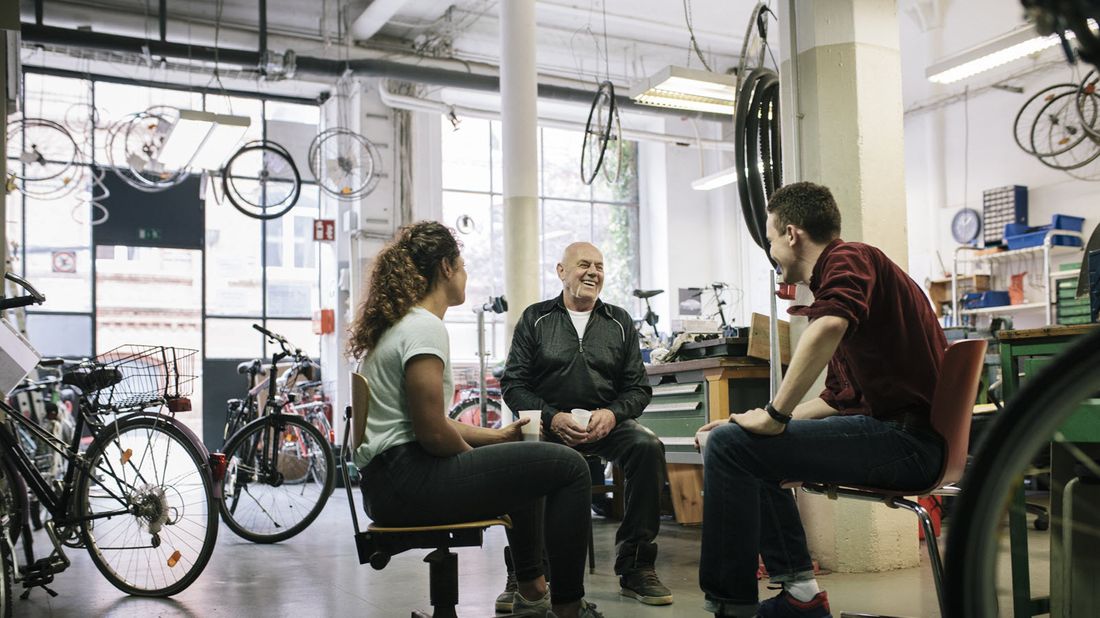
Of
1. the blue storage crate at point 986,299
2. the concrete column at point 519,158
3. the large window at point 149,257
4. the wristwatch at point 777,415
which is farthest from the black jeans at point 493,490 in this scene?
the blue storage crate at point 986,299

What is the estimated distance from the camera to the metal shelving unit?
29.8 feet

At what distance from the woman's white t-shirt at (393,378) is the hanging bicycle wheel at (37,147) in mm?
7508

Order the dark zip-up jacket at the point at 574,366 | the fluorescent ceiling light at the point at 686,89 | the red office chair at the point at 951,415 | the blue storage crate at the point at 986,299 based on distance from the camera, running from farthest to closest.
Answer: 1. the blue storage crate at the point at 986,299
2. the fluorescent ceiling light at the point at 686,89
3. the dark zip-up jacket at the point at 574,366
4. the red office chair at the point at 951,415

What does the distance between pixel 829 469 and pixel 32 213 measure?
34.8 ft

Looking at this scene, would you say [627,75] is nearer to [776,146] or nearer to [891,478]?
[776,146]

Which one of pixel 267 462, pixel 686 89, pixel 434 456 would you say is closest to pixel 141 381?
pixel 267 462

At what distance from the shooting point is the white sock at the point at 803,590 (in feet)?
8.41

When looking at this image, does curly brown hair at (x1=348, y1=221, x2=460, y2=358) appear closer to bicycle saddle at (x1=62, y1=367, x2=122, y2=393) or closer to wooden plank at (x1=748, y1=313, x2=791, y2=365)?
bicycle saddle at (x1=62, y1=367, x2=122, y2=393)

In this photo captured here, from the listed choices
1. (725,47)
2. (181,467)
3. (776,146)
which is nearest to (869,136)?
(776,146)

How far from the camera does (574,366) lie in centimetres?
377

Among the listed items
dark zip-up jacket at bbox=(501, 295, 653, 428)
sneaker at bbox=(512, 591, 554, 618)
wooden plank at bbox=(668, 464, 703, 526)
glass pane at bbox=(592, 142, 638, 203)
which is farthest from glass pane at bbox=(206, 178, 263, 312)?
sneaker at bbox=(512, 591, 554, 618)

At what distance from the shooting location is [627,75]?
1256 centimetres

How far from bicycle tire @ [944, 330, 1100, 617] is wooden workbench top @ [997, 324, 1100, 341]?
4.12 feet

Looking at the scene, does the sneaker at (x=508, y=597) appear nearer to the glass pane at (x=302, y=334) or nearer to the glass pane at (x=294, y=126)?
the glass pane at (x=302, y=334)
